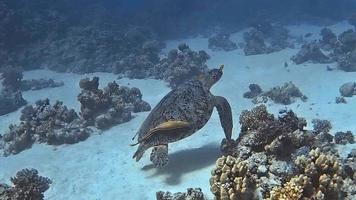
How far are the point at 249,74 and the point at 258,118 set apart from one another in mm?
11798

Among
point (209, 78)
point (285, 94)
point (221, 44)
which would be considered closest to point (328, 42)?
point (221, 44)

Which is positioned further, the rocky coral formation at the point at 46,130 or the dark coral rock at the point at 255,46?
the dark coral rock at the point at 255,46

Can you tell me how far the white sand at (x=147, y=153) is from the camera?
905 cm

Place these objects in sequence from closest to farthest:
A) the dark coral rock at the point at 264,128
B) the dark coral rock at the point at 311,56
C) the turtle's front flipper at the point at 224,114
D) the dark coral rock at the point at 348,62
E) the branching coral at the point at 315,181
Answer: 1. the branching coral at the point at 315,181
2. the dark coral rock at the point at 264,128
3. the turtle's front flipper at the point at 224,114
4. the dark coral rock at the point at 348,62
5. the dark coral rock at the point at 311,56

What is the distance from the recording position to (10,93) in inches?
766

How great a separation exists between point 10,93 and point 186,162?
1322 centimetres

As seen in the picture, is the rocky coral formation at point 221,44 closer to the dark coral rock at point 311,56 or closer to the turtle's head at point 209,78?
the dark coral rock at point 311,56

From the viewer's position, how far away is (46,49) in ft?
91.5

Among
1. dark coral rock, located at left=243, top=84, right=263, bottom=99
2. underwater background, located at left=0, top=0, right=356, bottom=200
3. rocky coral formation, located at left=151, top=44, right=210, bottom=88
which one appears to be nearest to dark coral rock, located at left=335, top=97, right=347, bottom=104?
underwater background, located at left=0, top=0, right=356, bottom=200

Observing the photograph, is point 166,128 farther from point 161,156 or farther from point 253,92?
point 253,92

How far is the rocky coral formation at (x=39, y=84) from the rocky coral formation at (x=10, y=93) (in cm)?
34

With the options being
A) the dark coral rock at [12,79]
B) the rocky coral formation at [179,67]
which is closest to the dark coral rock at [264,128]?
the rocky coral formation at [179,67]

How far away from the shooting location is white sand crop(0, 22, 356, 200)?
905cm

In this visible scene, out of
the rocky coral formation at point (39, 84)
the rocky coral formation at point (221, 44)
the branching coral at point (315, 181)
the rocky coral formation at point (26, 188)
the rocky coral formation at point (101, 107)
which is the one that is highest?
the rocky coral formation at point (221, 44)
